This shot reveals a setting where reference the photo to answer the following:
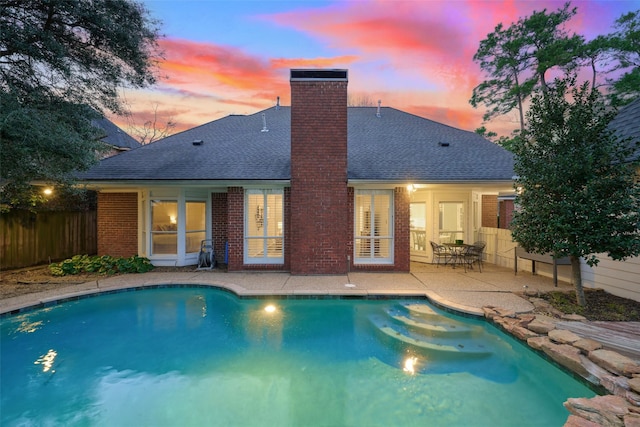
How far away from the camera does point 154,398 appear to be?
144 inches

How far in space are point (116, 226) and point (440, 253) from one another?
11.1m

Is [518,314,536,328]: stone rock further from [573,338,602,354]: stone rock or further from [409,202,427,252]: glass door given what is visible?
[409,202,427,252]: glass door

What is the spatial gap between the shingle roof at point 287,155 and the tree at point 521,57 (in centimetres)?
1025

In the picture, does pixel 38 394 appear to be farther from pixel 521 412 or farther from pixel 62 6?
pixel 62 6

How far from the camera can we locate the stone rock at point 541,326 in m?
4.82

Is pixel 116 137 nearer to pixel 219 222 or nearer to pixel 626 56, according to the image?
pixel 219 222

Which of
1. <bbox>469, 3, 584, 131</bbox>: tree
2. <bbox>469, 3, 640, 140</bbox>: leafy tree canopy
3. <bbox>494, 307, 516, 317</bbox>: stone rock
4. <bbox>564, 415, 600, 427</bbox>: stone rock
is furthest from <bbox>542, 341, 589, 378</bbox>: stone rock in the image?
<bbox>469, 3, 584, 131</bbox>: tree

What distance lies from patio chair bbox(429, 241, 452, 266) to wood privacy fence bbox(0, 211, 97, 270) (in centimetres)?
1267

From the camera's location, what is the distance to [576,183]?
5.44 m

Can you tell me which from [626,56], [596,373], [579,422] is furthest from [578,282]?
[626,56]

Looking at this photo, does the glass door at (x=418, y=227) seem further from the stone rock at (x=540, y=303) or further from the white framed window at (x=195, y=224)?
the white framed window at (x=195, y=224)

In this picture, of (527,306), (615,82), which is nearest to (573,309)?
(527,306)

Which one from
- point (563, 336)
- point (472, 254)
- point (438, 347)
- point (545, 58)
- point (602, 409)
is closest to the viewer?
point (602, 409)

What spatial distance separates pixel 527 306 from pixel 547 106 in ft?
12.7
